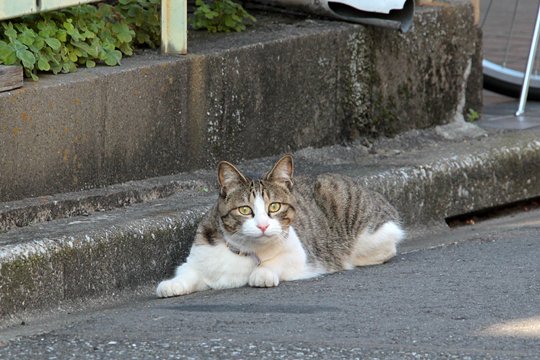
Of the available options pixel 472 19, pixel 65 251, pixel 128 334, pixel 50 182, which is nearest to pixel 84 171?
pixel 50 182

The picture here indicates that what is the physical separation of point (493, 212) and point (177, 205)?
2.34 m

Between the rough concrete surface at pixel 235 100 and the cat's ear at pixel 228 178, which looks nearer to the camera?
the cat's ear at pixel 228 178

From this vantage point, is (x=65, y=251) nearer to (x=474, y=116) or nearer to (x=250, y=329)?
(x=250, y=329)

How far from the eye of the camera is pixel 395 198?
657 cm

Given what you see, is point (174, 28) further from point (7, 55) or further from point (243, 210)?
point (243, 210)

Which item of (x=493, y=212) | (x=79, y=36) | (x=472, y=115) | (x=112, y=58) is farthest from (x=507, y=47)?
(x=79, y=36)

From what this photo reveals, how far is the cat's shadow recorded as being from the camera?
475 centimetres

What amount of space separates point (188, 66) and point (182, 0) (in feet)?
1.12

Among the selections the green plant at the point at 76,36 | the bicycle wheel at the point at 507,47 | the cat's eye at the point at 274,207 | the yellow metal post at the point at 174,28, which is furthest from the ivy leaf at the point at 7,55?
the bicycle wheel at the point at 507,47

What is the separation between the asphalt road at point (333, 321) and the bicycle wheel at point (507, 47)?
317 centimetres

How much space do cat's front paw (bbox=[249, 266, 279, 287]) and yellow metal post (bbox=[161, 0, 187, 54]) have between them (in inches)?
57.4

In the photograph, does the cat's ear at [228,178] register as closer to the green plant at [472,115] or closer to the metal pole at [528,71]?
the green plant at [472,115]

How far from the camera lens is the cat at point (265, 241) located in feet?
17.3

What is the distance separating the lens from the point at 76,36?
18.9 feet
